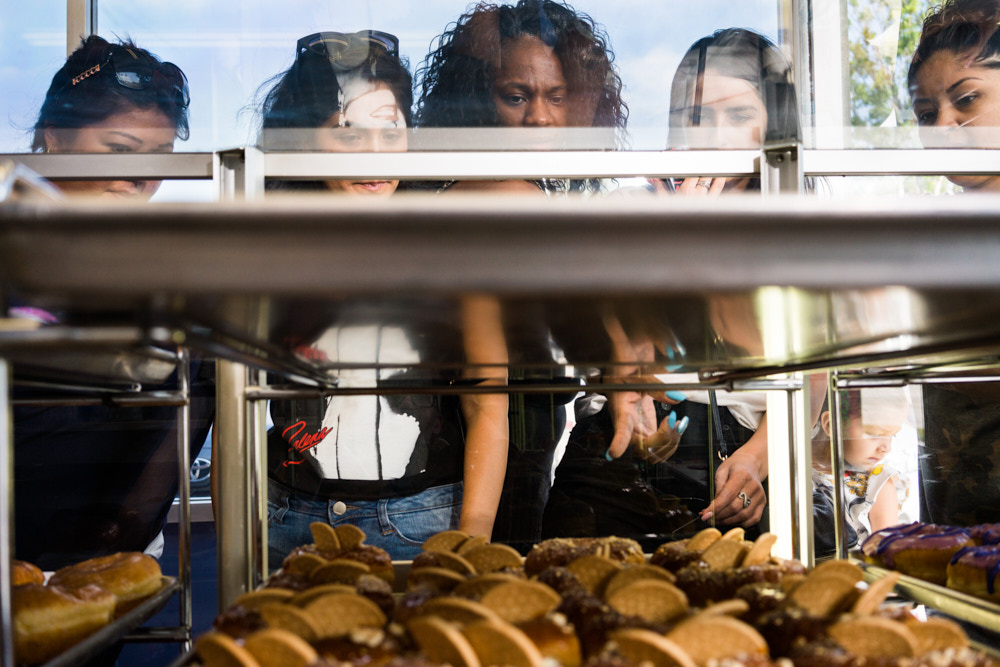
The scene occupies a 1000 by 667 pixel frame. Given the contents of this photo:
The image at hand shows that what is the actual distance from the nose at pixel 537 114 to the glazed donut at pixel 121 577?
130 cm

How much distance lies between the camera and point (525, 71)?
6.13 ft

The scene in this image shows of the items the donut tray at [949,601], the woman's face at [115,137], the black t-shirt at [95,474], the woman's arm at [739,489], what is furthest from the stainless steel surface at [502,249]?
the black t-shirt at [95,474]

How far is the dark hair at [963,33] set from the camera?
191cm

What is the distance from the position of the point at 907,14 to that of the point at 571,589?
6.14ft

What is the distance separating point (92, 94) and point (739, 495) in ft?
6.64

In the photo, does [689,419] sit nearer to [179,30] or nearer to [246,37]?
[246,37]

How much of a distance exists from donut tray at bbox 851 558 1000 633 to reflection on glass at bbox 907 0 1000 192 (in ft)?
4.09

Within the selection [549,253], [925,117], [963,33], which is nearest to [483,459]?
[925,117]

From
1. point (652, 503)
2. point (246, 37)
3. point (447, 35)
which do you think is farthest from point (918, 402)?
point (246, 37)

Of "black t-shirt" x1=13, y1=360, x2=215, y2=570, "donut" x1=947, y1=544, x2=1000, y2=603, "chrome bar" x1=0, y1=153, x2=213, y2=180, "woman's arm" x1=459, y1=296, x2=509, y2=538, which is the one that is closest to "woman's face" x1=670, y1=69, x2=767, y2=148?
"woman's arm" x1=459, y1=296, x2=509, y2=538

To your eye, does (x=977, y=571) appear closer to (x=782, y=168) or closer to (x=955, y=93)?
(x=782, y=168)

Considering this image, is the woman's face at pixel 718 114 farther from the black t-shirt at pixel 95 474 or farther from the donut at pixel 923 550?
the black t-shirt at pixel 95 474

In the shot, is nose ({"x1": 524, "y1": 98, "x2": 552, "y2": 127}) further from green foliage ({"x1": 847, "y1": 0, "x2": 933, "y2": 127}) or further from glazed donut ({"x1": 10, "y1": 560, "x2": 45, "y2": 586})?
glazed donut ({"x1": 10, "y1": 560, "x2": 45, "y2": 586})

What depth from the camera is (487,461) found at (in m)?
→ 1.98
